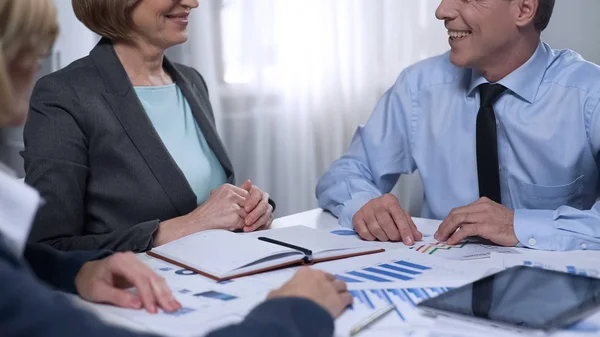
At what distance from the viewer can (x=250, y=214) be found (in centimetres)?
164

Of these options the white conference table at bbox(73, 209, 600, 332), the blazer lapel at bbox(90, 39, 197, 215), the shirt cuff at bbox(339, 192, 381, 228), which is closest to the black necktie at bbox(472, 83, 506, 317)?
the white conference table at bbox(73, 209, 600, 332)

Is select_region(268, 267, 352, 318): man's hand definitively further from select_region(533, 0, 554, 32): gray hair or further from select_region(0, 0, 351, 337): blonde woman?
select_region(533, 0, 554, 32): gray hair

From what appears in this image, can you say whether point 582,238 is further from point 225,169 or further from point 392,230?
point 225,169

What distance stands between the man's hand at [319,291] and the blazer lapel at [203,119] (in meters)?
0.84

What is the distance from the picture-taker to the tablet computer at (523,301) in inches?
38.2

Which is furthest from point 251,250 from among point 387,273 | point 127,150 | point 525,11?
point 525,11

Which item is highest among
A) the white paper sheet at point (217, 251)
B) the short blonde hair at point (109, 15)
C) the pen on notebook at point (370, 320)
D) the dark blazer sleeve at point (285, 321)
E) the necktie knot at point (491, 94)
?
the short blonde hair at point (109, 15)

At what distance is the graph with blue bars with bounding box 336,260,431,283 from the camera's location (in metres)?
1.21

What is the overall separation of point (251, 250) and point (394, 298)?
31 centimetres

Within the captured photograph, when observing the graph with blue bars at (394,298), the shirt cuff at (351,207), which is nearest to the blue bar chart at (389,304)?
the graph with blue bars at (394,298)

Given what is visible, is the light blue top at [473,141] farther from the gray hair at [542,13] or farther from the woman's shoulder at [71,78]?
the woman's shoulder at [71,78]

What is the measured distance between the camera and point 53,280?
3.95ft

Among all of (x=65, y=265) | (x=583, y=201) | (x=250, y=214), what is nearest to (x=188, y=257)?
(x=65, y=265)

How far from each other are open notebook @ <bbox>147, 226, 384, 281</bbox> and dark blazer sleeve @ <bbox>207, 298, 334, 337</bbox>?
0.33 metres
